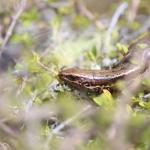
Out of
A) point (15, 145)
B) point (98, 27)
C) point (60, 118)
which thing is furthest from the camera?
point (98, 27)

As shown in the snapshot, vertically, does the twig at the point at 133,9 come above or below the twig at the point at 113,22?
above

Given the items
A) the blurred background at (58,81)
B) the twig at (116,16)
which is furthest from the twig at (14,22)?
the twig at (116,16)

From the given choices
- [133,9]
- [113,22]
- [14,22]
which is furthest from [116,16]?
[14,22]

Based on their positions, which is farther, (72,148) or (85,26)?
(85,26)

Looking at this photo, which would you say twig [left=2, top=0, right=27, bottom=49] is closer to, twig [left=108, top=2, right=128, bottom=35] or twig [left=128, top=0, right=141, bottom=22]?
twig [left=108, top=2, right=128, bottom=35]

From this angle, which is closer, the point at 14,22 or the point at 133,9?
the point at 14,22

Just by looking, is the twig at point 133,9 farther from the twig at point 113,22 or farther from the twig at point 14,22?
the twig at point 14,22

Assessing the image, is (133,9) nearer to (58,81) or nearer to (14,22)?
(14,22)

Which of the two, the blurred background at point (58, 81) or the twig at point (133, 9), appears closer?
the blurred background at point (58, 81)

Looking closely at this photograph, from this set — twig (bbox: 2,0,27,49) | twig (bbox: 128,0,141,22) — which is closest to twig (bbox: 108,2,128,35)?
twig (bbox: 128,0,141,22)

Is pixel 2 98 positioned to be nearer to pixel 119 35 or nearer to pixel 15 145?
pixel 15 145

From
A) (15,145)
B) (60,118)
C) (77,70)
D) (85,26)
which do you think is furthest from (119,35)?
(15,145)
